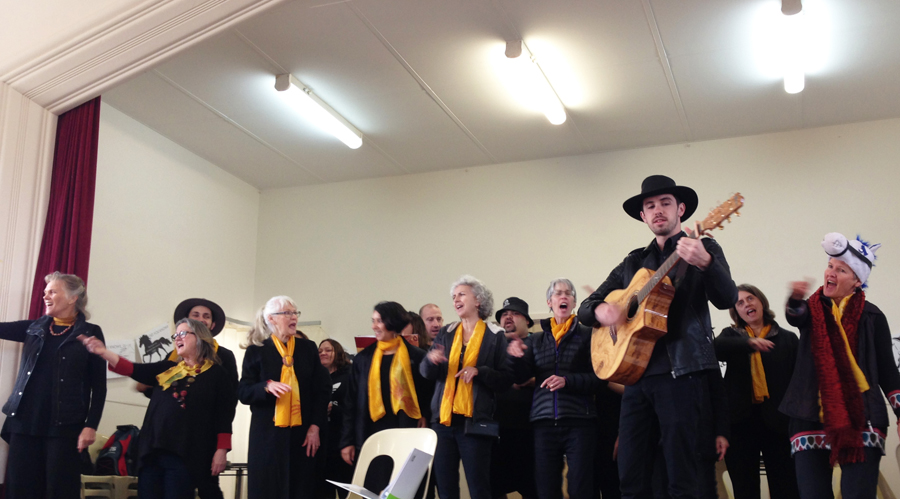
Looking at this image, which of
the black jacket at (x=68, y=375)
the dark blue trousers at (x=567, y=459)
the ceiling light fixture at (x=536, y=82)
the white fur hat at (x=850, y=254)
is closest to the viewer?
the white fur hat at (x=850, y=254)

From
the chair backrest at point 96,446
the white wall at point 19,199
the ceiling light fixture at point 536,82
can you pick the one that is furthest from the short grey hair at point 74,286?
the ceiling light fixture at point 536,82

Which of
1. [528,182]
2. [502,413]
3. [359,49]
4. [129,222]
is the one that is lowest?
[502,413]

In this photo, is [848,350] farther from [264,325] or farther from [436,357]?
[264,325]

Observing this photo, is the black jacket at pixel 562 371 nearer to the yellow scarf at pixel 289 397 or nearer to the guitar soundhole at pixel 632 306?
the guitar soundhole at pixel 632 306

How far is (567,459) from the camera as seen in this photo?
3.85 meters

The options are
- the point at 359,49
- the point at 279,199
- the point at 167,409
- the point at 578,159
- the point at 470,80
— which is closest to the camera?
the point at 167,409

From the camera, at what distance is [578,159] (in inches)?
298

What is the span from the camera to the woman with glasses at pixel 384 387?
4.47m

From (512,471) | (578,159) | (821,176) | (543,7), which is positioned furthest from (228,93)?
(821,176)

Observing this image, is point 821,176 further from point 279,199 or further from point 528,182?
point 279,199

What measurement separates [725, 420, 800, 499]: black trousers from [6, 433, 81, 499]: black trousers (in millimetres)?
3722

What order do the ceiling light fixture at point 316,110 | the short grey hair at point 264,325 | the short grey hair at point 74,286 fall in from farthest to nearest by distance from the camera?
the ceiling light fixture at point 316,110, the short grey hair at point 264,325, the short grey hair at point 74,286

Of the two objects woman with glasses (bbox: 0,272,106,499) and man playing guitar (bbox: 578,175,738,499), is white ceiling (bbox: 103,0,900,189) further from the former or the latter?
man playing guitar (bbox: 578,175,738,499)

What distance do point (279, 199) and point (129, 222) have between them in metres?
2.17
